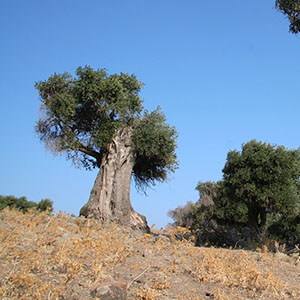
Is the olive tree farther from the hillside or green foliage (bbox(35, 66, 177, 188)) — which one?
the hillside

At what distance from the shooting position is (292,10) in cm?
1234

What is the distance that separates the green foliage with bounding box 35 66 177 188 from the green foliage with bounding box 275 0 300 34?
645 centimetres

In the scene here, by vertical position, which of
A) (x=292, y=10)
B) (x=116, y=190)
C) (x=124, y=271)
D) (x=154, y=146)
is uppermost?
(x=292, y=10)

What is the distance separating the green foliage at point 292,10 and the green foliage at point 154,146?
6467 millimetres

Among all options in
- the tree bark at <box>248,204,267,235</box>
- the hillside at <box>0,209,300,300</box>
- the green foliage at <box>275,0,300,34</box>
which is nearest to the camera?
the hillside at <box>0,209,300,300</box>

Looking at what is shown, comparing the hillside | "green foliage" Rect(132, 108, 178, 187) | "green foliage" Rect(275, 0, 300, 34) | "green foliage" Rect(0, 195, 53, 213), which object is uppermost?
"green foliage" Rect(275, 0, 300, 34)

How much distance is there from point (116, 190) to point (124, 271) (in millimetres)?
8064

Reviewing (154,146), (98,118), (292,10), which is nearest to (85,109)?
(98,118)

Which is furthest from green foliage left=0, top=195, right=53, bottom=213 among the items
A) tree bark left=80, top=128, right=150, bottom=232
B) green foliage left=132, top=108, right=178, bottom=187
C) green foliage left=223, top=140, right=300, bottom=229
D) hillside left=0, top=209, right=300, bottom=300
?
green foliage left=223, top=140, right=300, bottom=229

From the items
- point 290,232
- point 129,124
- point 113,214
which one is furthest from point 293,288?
point 290,232

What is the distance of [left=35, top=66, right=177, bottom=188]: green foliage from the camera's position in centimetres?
1522

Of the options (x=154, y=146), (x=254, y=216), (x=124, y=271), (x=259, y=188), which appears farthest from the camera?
(x=254, y=216)

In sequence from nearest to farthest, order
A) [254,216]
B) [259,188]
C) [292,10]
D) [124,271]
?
[124,271]
[292,10]
[259,188]
[254,216]

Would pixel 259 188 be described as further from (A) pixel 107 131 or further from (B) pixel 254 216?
(A) pixel 107 131
